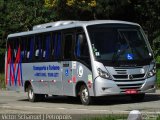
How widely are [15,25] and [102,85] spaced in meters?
26.8

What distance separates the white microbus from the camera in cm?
1948

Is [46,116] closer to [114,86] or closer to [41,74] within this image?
[114,86]

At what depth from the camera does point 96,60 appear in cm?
1944

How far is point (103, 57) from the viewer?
64.1 feet

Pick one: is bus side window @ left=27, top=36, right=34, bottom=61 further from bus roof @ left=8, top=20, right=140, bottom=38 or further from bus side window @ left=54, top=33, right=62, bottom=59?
bus side window @ left=54, top=33, right=62, bottom=59

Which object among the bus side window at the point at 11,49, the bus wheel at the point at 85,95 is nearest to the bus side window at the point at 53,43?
the bus wheel at the point at 85,95

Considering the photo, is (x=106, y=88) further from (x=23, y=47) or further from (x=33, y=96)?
(x=23, y=47)

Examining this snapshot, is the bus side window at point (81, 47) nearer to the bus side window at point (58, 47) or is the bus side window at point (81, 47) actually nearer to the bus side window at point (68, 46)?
the bus side window at point (68, 46)

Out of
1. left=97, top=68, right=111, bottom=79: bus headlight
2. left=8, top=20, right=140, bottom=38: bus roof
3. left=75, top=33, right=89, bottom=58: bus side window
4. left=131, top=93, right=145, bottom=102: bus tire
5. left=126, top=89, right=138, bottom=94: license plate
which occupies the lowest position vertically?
left=131, top=93, right=145, bottom=102: bus tire

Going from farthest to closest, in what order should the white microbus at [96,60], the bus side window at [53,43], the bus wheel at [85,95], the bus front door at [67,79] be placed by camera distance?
1. the bus side window at [53,43]
2. the bus front door at [67,79]
3. the bus wheel at [85,95]
4. the white microbus at [96,60]

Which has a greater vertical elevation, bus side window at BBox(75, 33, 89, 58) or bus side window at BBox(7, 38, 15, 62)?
bus side window at BBox(7, 38, 15, 62)

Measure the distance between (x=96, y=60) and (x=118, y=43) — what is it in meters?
1.11

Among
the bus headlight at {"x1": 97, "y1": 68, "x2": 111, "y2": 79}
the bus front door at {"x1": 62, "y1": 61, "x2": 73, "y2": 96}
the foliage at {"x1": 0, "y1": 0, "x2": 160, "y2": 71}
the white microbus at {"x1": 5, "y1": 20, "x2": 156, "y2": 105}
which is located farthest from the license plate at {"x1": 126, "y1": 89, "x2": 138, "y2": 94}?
the foliage at {"x1": 0, "y1": 0, "x2": 160, "y2": 71}

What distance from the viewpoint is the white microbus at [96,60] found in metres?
19.5
